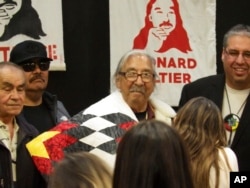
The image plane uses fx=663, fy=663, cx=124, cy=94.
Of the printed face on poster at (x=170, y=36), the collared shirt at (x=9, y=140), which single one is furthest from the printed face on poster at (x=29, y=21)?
the collared shirt at (x=9, y=140)

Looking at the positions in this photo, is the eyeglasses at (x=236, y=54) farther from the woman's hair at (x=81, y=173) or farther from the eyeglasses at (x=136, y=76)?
the woman's hair at (x=81, y=173)

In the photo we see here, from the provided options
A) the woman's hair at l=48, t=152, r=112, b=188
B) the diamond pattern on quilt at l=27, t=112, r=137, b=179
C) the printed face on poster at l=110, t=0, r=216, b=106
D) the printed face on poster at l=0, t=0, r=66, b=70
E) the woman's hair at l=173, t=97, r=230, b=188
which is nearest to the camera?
the woman's hair at l=48, t=152, r=112, b=188

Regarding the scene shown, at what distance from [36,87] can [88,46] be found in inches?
66.1

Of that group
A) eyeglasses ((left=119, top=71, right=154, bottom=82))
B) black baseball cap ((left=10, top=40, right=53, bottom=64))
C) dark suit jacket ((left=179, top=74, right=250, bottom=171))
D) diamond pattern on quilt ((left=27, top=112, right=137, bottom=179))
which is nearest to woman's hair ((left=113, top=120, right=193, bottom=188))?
diamond pattern on quilt ((left=27, top=112, right=137, bottom=179))

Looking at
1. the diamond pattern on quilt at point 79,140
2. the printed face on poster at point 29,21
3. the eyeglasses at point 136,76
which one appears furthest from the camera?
the printed face on poster at point 29,21

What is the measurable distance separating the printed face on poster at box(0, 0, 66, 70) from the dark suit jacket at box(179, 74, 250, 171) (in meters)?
1.78

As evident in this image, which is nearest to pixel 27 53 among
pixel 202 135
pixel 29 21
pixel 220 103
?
pixel 220 103

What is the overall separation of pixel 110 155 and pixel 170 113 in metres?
0.66

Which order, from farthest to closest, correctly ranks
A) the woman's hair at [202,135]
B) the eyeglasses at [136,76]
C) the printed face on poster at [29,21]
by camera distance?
the printed face on poster at [29,21], the eyeglasses at [136,76], the woman's hair at [202,135]

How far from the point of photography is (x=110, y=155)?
3299mm

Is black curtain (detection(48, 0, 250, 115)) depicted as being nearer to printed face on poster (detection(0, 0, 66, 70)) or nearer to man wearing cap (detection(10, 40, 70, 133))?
printed face on poster (detection(0, 0, 66, 70))

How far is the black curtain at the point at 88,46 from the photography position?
18.6ft

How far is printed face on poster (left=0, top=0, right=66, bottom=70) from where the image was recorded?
18.1 ft

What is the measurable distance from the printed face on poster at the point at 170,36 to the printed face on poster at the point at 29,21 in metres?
0.50
